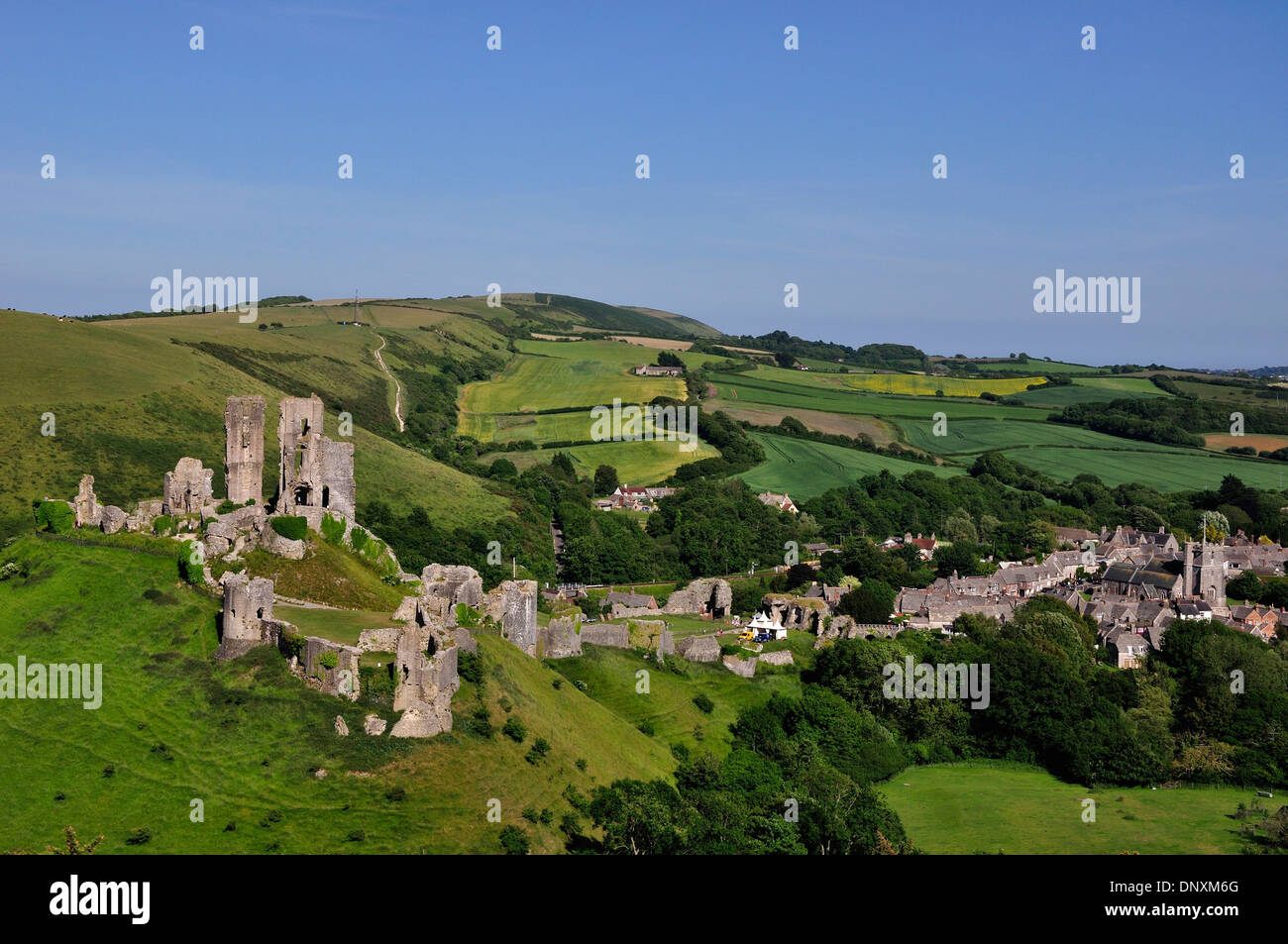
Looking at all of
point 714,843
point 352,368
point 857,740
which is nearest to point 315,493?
point 714,843

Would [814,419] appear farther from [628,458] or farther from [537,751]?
[537,751]

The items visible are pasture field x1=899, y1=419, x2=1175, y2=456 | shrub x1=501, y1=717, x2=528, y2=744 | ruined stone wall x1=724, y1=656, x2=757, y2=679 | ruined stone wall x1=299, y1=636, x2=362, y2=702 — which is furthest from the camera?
pasture field x1=899, y1=419, x2=1175, y2=456

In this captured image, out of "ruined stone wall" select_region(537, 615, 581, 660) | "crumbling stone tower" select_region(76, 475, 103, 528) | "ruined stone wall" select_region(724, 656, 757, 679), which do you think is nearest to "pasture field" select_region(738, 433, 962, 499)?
"ruined stone wall" select_region(724, 656, 757, 679)

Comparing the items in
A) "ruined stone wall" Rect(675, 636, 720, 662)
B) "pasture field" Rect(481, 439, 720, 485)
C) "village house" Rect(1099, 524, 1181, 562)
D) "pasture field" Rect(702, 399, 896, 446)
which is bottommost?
"ruined stone wall" Rect(675, 636, 720, 662)

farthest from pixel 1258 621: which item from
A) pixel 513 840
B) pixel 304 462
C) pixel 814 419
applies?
pixel 814 419

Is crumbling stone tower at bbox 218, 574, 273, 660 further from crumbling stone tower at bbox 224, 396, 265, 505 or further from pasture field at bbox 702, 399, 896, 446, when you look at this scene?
pasture field at bbox 702, 399, 896, 446

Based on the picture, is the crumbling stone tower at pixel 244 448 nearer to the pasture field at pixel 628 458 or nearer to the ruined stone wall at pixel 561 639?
the ruined stone wall at pixel 561 639
